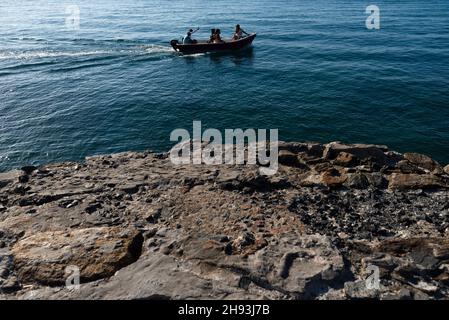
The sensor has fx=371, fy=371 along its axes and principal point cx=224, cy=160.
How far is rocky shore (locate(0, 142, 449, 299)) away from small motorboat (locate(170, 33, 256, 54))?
2834cm

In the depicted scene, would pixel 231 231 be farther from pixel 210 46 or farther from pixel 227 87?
pixel 210 46

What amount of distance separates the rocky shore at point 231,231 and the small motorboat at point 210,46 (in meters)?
28.3

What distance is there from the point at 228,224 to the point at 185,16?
67.4 m

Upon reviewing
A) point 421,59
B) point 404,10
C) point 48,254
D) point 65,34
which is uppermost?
point 404,10

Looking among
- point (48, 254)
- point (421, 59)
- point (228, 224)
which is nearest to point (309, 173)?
point (228, 224)

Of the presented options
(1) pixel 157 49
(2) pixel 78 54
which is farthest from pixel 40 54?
(1) pixel 157 49

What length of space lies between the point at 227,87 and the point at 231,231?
23.7 m

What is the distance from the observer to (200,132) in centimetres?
2600

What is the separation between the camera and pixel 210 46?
4391 centimetres

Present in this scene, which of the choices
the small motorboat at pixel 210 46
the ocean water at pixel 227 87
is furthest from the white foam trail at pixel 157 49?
the small motorboat at pixel 210 46

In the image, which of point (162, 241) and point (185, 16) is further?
point (185, 16)

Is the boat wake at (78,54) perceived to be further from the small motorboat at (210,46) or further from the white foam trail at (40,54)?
the small motorboat at (210,46)
